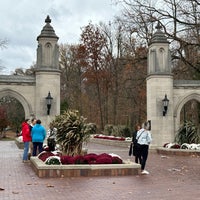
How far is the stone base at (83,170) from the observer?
11703 millimetres

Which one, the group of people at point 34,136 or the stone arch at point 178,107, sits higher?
the stone arch at point 178,107

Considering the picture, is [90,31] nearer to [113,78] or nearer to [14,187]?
[113,78]

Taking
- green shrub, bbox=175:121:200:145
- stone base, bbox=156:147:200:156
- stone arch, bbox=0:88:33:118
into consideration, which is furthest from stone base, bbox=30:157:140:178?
stone arch, bbox=0:88:33:118

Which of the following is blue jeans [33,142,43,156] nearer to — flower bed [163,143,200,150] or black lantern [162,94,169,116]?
flower bed [163,143,200,150]

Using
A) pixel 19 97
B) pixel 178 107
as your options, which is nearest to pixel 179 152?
pixel 178 107

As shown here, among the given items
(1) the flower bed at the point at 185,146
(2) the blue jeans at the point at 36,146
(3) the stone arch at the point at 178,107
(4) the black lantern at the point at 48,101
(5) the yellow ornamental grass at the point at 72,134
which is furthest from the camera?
(3) the stone arch at the point at 178,107

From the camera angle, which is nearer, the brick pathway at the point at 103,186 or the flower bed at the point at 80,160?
the brick pathway at the point at 103,186

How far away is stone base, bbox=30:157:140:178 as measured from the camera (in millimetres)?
11703

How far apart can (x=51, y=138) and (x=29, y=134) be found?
907 millimetres

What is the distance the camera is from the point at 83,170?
12.0m

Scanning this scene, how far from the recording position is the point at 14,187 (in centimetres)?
976

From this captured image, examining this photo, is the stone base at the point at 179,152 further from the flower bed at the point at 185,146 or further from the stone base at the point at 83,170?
the stone base at the point at 83,170

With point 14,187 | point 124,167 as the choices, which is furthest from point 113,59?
point 14,187

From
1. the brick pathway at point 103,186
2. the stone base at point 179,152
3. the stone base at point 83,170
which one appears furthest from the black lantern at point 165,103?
the stone base at point 83,170
